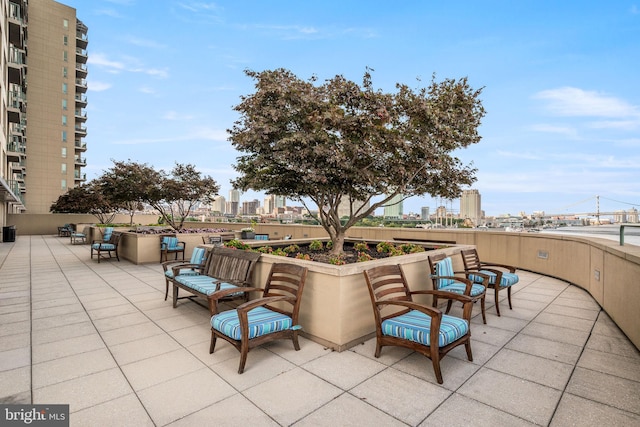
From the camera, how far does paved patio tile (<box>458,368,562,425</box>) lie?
2.49 metres

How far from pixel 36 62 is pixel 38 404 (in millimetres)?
56767

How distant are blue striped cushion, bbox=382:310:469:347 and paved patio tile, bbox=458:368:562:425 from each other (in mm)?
413

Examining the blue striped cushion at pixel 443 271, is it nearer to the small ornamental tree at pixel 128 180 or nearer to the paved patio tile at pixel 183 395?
the paved patio tile at pixel 183 395

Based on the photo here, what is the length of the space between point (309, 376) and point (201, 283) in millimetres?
2662

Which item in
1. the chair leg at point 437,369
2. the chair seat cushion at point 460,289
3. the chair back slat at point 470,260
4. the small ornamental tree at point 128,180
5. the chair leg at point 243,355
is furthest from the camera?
the small ornamental tree at point 128,180

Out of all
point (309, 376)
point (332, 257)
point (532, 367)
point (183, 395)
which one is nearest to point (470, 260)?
point (332, 257)

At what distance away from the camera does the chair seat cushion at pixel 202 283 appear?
4668 millimetres

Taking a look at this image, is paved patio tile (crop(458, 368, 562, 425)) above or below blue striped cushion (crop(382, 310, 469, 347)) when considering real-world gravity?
below

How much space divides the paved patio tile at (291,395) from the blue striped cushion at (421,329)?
0.82 meters

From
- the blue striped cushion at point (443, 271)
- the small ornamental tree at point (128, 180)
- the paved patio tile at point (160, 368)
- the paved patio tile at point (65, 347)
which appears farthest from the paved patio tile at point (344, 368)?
the small ornamental tree at point (128, 180)

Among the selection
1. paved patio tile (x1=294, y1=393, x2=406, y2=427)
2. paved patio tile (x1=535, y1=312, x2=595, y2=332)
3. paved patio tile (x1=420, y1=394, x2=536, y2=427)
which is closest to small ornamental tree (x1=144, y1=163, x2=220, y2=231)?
paved patio tile (x1=294, y1=393, x2=406, y2=427)

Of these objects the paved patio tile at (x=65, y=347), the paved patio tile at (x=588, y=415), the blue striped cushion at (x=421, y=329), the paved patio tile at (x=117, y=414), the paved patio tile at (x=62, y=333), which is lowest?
the paved patio tile at (x=62, y=333)

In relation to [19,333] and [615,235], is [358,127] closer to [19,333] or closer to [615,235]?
[615,235]

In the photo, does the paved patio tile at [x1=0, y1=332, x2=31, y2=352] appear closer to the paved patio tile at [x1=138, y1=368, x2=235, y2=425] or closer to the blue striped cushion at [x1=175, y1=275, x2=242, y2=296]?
the blue striped cushion at [x1=175, y1=275, x2=242, y2=296]
